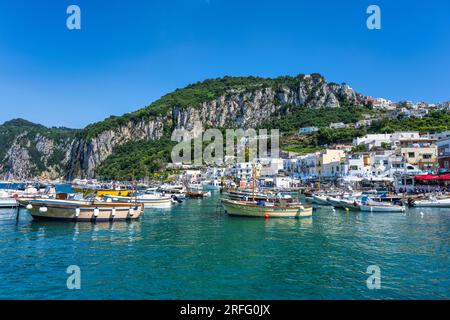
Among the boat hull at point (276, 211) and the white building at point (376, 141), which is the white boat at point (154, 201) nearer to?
the boat hull at point (276, 211)

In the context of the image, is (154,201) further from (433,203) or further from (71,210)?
(433,203)

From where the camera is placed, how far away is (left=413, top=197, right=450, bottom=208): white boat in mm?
45062

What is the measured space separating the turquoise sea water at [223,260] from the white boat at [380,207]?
10.0m

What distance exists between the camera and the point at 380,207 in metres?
41.0

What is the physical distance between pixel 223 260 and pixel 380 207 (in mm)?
30410

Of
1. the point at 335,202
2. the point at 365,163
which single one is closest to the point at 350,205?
the point at 335,202

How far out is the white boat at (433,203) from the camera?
45.1 meters

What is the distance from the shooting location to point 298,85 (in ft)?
616

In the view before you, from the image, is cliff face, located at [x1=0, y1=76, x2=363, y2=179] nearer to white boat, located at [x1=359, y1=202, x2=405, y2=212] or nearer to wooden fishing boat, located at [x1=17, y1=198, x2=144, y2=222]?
white boat, located at [x1=359, y1=202, x2=405, y2=212]

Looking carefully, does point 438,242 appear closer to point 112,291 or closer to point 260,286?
point 260,286

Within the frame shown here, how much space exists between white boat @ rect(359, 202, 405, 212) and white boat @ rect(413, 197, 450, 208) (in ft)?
24.3

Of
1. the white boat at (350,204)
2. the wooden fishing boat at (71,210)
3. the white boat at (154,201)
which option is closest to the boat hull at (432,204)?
the white boat at (350,204)

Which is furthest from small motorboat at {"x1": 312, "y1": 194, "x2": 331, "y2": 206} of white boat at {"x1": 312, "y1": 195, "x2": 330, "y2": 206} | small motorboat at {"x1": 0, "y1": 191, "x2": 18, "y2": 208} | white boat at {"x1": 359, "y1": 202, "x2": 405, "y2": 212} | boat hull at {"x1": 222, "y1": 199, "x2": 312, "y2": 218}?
small motorboat at {"x1": 0, "y1": 191, "x2": 18, "y2": 208}
